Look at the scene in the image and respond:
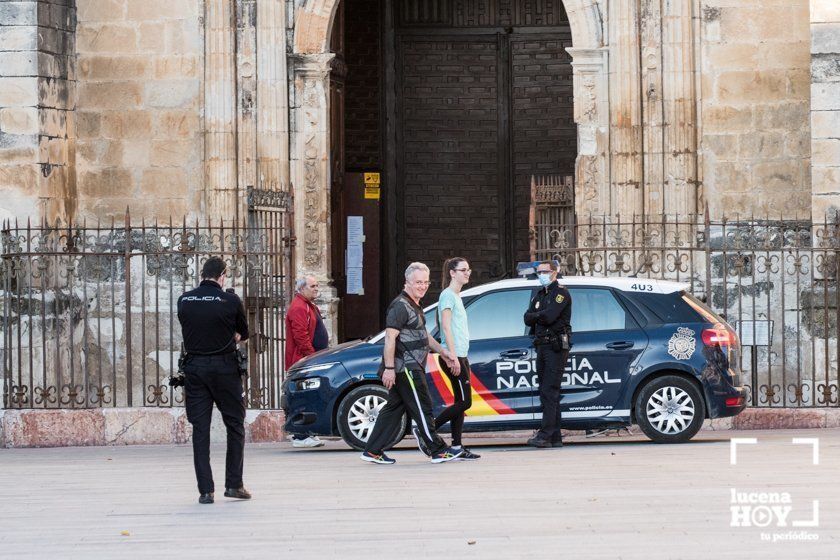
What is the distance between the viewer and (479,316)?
1387cm

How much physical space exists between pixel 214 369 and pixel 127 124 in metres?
8.62

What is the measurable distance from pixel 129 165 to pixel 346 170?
15.5 ft

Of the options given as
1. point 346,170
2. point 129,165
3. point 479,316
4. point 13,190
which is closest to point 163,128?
point 129,165

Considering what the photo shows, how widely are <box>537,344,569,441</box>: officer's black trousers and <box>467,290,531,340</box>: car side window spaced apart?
561mm

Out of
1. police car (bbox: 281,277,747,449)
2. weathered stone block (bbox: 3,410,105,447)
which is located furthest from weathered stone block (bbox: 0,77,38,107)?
police car (bbox: 281,277,747,449)

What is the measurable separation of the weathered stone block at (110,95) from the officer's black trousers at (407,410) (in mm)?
7341

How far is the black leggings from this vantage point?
12.7 metres

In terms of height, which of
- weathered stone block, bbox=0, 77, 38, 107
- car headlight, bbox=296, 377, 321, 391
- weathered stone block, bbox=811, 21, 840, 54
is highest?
weathered stone block, bbox=811, 21, 840, 54

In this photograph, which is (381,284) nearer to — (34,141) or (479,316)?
(34,141)

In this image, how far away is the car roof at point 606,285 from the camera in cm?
1380

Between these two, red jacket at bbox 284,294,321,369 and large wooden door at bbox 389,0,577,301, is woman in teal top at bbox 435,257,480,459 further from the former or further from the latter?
large wooden door at bbox 389,0,577,301

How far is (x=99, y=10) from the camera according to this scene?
18531 millimetres

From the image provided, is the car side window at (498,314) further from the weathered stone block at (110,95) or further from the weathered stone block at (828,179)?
the weathered stone block at (110,95)

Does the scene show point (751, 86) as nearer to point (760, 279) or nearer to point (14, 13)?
point (760, 279)
